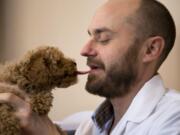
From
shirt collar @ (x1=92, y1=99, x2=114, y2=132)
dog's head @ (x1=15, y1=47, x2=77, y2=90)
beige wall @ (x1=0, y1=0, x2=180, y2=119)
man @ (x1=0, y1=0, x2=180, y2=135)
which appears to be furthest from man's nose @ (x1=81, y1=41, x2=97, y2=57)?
beige wall @ (x1=0, y1=0, x2=180, y2=119)

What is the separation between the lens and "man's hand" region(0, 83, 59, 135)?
3.87ft

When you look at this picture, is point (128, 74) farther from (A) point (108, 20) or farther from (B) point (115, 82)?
(A) point (108, 20)

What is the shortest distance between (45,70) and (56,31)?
0.96 meters

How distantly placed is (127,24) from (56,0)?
754 mm

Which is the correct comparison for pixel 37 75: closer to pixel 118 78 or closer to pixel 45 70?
pixel 45 70

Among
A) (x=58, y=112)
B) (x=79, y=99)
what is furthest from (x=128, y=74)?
(x=58, y=112)

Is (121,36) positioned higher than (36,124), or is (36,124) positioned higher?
(121,36)

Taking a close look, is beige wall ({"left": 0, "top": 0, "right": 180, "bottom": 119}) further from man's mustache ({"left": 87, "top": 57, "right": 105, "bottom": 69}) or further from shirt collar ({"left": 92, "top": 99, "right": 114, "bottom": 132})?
man's mustache ({"left": 87, "top": 57, "right": 105, "bottom": 69})

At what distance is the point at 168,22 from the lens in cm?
154

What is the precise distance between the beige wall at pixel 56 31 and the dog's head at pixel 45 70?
28.8 inches

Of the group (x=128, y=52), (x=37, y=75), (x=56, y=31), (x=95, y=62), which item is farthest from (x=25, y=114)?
(x=56, y=31)

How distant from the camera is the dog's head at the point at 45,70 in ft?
4.00

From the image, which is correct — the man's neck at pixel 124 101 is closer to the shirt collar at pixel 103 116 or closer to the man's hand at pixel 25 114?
the shirt collar at pixel 103 116

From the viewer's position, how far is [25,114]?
3.98 ft
